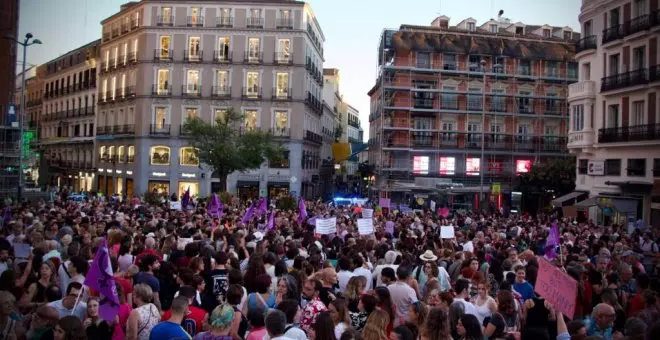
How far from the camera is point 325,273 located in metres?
9.65

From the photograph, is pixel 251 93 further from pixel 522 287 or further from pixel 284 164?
pixel 522 287

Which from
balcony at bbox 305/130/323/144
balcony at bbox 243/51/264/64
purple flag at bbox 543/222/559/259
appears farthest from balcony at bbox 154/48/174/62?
purple flag at bbox 543/222/559/259

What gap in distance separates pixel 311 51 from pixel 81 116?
27.6 metres

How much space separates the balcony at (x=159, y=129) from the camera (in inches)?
2274

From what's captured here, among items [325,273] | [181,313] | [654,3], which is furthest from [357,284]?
[654,3]

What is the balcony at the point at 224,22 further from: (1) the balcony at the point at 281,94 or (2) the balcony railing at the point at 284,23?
(1) the balcony at the point at 281,94

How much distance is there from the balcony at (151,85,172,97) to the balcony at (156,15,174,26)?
5.53 metres

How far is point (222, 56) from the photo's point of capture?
189ft

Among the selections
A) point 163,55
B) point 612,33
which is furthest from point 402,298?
point 163,55

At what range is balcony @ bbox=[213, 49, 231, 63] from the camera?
57531 mm

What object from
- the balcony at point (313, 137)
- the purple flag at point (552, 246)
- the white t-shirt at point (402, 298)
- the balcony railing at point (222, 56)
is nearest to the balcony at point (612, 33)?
the purple flag at point (552, 246)

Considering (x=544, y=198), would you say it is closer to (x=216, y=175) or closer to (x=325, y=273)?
(x=216, y=175)

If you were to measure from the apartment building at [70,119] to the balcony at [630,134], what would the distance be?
49.3 metres

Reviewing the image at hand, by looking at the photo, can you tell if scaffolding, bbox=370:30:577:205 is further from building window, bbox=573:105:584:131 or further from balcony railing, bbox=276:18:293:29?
building window, bbox=573:105:584:131
